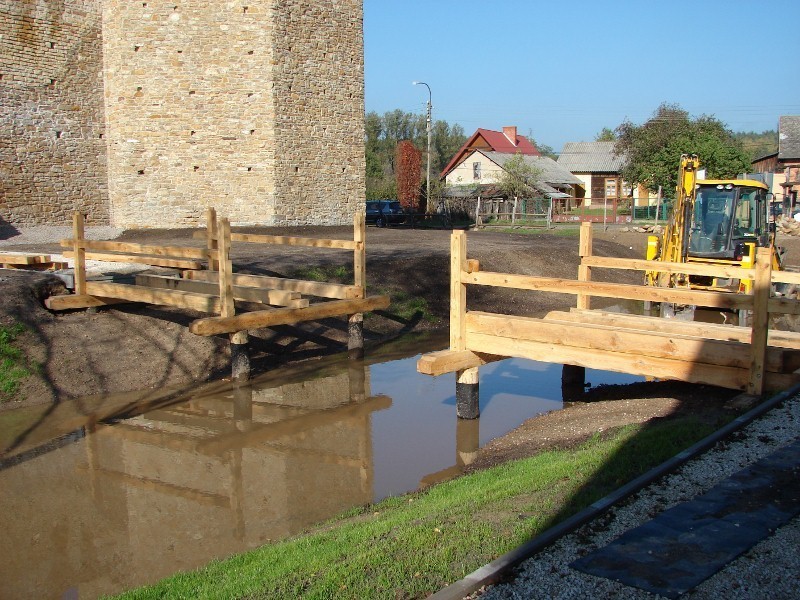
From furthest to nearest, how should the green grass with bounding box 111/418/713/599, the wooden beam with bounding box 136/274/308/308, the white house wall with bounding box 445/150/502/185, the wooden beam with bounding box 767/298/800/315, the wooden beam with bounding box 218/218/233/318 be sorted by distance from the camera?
the white house wall with bounding box 445/150/502/185 < the wooden beam with bounding box 136/274/308/308 < the wooden beam with bounding box 218/218/233/318 < the wooden beam with bounding box 767/298/800/315 < the green grass with bounding box 111/418/713/599

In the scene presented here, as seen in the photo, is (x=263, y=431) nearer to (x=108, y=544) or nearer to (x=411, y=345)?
(x=108, y=544)

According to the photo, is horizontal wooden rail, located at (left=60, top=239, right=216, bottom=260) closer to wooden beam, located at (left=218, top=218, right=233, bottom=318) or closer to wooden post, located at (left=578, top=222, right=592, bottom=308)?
wooden beam, located at (left=218, top=218, right=233, bottom=318)

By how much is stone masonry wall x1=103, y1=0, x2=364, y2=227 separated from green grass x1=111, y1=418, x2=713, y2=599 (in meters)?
19.4

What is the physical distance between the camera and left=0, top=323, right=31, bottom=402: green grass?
9648 mm

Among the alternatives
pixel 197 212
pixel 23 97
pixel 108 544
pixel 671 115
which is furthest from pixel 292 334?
pixel 671 115

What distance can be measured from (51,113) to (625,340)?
2051 cm

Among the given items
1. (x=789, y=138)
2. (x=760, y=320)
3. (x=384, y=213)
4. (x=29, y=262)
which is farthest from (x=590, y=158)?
(x=760, y=320)

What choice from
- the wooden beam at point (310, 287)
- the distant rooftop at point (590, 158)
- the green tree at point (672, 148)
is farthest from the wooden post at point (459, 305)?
the distant rooftop at point (590, 158)

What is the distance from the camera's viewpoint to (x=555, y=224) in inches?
1401

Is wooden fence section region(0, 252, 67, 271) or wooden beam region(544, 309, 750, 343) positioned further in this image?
wooden fence section region(0, 252, 67, 271)

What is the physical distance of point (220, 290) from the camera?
406 inches

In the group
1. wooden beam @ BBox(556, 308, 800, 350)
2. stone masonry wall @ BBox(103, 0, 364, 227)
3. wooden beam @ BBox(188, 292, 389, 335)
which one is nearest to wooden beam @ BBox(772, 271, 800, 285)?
wooden beam @ BBox(556, 308, 800, 350)

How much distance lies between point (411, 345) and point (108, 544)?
8241 mm

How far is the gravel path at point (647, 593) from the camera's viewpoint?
355cm
